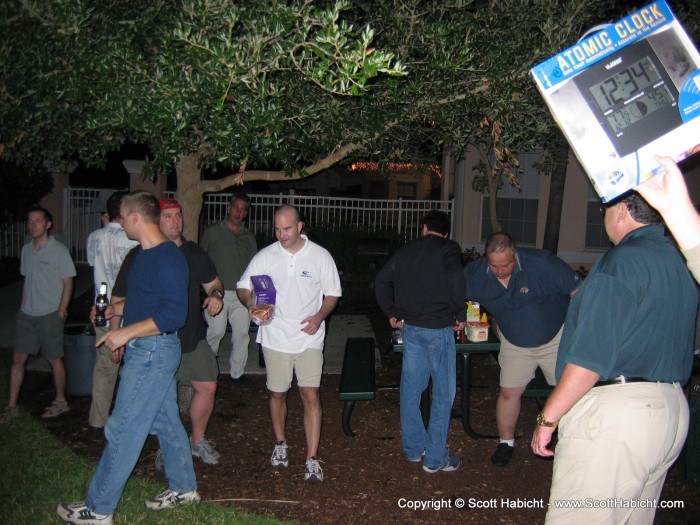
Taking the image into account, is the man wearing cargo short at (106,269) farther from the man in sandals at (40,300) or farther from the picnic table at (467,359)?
the picnic table at (467,359)

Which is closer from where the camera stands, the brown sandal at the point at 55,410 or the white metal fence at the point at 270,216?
the brown sandal at the point at 55,410

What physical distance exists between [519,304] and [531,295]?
116mm

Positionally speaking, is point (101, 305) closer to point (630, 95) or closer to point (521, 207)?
point (630, 95)

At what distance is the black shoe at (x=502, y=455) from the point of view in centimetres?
516

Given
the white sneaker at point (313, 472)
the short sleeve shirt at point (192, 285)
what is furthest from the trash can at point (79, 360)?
the white sneaker at point (313, 472)

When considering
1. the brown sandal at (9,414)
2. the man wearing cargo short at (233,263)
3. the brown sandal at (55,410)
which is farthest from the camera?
the man wearing cargo short at (233,263)

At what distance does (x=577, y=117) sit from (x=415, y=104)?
3.06 metres

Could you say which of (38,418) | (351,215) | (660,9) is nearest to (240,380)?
(38,418)

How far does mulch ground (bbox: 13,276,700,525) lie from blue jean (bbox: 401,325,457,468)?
0.80 feet

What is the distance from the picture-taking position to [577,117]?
2.37 m

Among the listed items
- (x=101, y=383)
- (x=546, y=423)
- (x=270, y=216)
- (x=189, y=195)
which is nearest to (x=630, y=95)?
(x=546, y=423)

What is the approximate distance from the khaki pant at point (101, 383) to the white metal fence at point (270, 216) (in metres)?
8.99

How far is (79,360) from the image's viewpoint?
6.12 metres

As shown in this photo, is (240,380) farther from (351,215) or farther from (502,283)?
(351,215)
